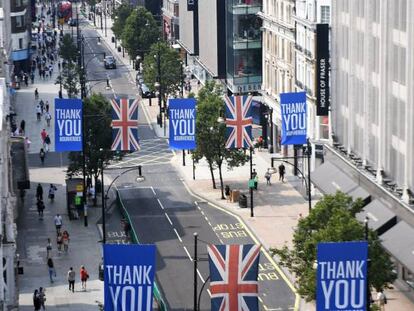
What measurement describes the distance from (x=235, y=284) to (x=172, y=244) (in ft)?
130

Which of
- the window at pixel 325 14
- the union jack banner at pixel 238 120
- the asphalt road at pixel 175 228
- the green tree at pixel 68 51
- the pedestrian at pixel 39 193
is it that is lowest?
the asphalt road at pixel 175 228

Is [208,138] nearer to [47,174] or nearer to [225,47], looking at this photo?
[47,174]

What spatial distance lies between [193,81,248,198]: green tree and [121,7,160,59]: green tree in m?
77.4

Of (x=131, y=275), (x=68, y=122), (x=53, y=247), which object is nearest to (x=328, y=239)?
(x=131, y=275)

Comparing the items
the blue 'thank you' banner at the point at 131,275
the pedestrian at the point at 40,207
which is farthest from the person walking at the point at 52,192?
the blue 'thank you' banner at the point at 131,275

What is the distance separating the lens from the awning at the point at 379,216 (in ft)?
287

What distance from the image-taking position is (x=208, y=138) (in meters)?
116

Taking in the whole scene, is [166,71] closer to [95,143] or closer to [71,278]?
[95,143]

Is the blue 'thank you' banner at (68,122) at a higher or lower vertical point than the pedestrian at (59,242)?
higher

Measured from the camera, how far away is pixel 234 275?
61375 millimetres

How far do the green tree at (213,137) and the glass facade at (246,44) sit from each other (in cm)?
3145

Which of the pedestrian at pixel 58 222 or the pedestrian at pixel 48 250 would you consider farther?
the pedestrian at pixel 58 222

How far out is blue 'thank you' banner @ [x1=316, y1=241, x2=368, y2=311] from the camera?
59.2 metres

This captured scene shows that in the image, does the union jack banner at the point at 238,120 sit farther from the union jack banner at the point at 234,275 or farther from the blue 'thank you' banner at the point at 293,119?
the union jack banner at the point at 234,275
